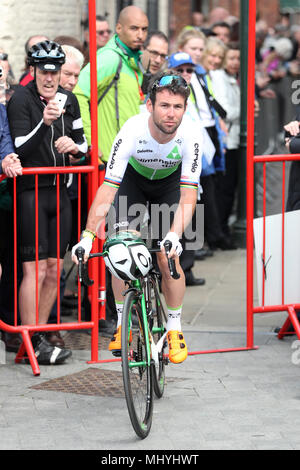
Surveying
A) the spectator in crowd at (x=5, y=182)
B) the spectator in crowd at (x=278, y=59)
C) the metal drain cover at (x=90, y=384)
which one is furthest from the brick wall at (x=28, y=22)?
the spectator in crowd at (x=278, y=59)

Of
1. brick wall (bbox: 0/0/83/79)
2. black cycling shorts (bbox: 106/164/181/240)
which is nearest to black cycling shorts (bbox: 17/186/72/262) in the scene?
black cycling shorts (bbox: 106/164/181/240)

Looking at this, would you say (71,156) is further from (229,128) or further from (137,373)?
(229,128)

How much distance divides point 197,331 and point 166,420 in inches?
87.2

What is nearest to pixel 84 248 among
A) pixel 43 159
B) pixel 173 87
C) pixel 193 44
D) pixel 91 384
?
pixel 173 87

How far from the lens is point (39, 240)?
283 inches

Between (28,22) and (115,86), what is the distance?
3.09 meters

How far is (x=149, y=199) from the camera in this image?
6820 millimetres

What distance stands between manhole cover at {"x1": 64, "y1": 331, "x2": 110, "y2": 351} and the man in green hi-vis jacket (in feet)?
4.55

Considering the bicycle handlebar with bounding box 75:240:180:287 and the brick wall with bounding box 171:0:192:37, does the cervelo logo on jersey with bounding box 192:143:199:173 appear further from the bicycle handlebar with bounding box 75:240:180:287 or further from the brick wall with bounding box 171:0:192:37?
the brick wall with bounding box 171:0:192:37

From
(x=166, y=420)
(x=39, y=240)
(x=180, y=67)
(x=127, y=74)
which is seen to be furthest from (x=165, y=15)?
(x=166, y=420)

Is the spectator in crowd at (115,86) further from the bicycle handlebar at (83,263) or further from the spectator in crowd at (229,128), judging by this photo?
the spectator in crowd at (229,128)

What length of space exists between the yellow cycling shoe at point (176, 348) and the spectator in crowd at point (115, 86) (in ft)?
6.12

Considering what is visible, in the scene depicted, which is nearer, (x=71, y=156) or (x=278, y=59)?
(x=71, y=156)

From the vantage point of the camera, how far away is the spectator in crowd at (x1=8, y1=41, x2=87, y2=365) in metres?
6.93
